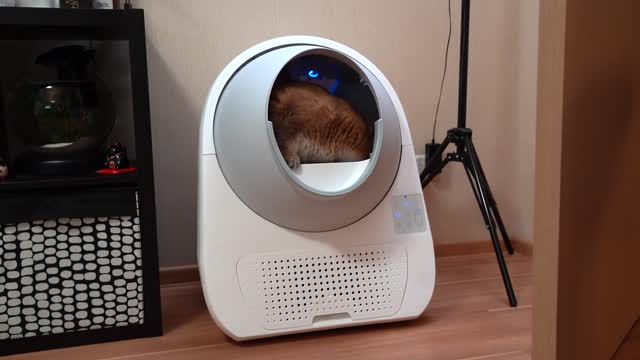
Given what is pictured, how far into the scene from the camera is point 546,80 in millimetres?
570

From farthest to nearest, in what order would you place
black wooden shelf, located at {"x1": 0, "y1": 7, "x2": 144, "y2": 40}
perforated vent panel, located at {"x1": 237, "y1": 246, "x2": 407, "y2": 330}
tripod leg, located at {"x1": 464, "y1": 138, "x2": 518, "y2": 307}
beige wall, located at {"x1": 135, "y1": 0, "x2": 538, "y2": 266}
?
beige wall, located at {"x1": 135, "y1": 0, "x2": 538, "y2": 266}, tripod leg, located at {"x1": 464, "y1": 138, "x2": 518, "y2": 307}, perforated vent panel, located at {"x1": 237, "y1": 246, "x2": 407, "y2": 330}, black wooden shelf, located at {"x1": 0, "y1": 7, "x2": 144, "y2": 40}

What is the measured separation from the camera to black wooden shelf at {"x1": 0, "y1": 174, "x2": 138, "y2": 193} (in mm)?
1148

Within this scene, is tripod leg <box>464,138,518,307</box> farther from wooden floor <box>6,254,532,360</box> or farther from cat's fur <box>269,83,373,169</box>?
cat's fur <box>269,83,373,169</box>

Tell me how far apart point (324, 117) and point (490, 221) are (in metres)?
0.55

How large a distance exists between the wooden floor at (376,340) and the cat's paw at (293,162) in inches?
16.0

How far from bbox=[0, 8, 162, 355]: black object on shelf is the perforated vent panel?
Answer: 252 millimetres

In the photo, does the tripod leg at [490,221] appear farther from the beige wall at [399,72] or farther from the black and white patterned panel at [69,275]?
the black and white patterned panel at [69,275]

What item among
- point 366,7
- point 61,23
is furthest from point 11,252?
point 366,7

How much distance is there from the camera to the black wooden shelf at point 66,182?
3.77 feet

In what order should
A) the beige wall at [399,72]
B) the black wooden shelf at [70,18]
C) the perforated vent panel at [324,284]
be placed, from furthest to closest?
the beige wall at [399,72], the perforated vent panel at [324,284], the black wooden shelf at [70,18]

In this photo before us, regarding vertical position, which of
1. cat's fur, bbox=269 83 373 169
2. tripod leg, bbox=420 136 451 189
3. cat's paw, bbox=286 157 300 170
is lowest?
tripod leg, bbox=420 136 451 189

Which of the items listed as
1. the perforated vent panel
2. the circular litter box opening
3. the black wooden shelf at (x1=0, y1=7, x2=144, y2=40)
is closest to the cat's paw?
the circular litter box opening

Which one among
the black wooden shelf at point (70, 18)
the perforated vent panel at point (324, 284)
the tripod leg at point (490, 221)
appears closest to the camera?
the black wooden shelf at point (70, 18)

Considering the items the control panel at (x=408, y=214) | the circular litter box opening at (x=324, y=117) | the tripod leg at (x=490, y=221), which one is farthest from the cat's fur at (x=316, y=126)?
the tripod leg at (x=490, y=221)
